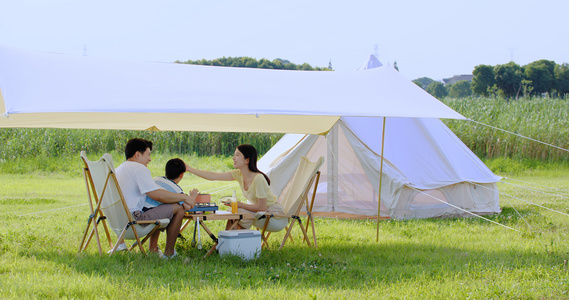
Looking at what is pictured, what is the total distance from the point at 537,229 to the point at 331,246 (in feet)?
7.91

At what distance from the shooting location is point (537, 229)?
6.06 meters

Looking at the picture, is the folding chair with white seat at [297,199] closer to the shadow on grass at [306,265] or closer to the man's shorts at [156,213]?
the shadow on grass at [306,265]

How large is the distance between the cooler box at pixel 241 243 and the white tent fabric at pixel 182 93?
891 mm

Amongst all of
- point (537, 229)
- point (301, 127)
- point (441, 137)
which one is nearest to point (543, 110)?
point (441, 137)

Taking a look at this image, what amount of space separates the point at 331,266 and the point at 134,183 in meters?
1.59

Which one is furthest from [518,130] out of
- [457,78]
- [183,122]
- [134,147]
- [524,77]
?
[457,78]

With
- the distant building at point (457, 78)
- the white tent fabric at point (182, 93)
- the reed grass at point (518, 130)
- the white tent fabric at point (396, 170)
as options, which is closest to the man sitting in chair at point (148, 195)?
the white tent fabric at point (182, 93)

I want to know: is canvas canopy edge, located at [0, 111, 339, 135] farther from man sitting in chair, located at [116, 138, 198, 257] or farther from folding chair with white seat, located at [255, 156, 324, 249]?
man sitting in chair, located at [116, 138, 198, 257]

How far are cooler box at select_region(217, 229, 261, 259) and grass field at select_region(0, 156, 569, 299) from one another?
8cm

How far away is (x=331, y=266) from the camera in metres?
4.23

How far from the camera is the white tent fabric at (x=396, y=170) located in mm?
6891

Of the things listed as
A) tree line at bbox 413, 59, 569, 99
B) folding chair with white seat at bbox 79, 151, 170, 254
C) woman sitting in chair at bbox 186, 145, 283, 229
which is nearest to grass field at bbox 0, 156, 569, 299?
folding chair with white seat at bbox 79, 151, 170, 254

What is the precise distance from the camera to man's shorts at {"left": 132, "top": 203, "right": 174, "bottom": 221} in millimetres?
4332

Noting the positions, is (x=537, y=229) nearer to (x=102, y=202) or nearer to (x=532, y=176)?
(x=102, y=202)
